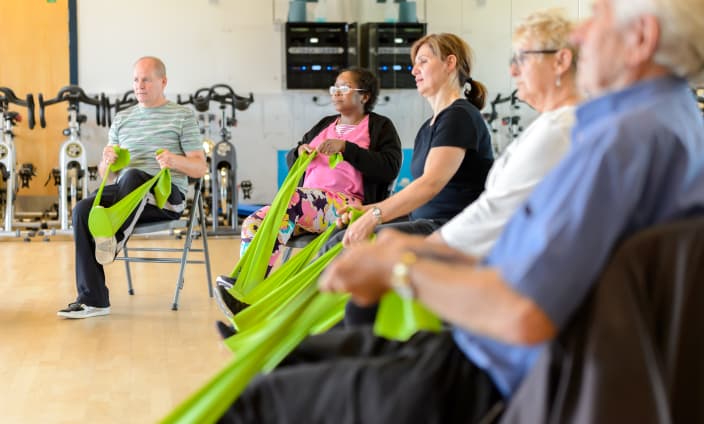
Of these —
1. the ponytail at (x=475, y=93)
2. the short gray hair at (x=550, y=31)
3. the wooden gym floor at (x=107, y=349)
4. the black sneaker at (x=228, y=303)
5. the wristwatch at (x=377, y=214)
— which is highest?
the short gray hair at (x=550, y=31)

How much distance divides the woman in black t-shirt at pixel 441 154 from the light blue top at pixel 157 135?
5.52ft

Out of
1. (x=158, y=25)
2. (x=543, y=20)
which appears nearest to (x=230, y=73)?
(x=158, y=25)

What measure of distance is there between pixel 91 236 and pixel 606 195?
3.64 m

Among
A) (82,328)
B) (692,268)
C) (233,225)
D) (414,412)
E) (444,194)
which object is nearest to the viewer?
(692,268)

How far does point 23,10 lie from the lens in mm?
9344

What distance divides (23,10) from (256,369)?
8.78 metres

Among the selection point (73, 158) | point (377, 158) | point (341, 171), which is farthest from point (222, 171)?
point (377, 158)

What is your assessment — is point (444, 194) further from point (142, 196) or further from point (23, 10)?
point (23, 10)

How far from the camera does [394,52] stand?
8.55 metres

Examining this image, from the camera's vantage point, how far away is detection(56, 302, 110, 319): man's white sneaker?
14.3ft

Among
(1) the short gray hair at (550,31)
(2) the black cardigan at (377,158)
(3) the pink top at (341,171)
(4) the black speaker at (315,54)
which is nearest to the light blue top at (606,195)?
(1) the short gray hair at (550,31)

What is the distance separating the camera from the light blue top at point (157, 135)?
4.64 m

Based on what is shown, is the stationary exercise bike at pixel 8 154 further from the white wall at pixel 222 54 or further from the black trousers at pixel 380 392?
the black trousers at pixel 380 392

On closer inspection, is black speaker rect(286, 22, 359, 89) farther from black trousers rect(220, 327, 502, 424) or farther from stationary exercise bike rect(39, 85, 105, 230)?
black trousers rect(220, 327, 502, 424)
